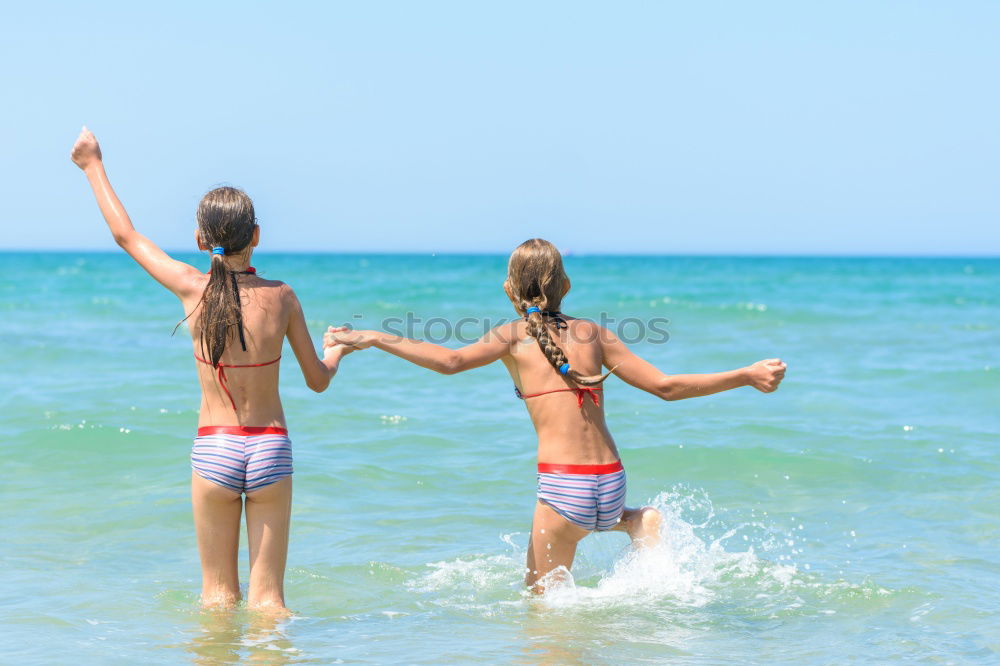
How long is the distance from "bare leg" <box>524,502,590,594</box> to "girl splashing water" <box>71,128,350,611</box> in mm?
1087

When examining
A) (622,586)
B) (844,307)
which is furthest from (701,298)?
(622,586)

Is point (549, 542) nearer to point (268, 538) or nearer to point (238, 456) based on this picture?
point (268, 538)

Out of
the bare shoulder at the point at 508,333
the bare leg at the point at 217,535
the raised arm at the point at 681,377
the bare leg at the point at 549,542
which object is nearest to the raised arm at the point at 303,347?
the bare leg at the point at 217,535

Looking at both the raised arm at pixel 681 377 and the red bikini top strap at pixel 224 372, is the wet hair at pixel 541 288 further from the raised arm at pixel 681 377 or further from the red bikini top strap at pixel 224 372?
the red bikini top strap at pixel 224 372

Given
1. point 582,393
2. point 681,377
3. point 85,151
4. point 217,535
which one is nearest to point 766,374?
point 681,377

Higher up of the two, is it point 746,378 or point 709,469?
point 746,378

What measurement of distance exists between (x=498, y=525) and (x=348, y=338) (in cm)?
234

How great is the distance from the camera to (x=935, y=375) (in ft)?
40.1

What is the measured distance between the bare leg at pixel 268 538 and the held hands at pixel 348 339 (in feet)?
2.07

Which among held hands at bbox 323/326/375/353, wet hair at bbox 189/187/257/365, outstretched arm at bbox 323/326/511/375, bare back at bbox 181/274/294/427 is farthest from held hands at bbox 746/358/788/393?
wet hair at bbox 189/187/257/365

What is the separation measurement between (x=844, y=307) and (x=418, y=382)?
18250 millimetres

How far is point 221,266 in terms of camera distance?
3906 millimetres

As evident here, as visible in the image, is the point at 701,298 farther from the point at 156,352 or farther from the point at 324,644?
the point at 324,644

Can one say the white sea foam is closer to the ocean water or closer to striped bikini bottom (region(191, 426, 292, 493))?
the ocean water
